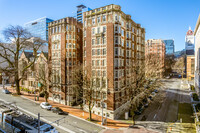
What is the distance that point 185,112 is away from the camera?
38031 mm

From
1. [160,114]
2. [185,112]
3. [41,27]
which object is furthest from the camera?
[41,27]

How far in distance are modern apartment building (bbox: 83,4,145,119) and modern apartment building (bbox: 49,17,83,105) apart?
6295mm

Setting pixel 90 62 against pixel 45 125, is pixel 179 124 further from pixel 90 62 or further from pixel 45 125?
pixel 45 125

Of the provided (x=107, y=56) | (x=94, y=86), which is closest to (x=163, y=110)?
(x=94, y=86)

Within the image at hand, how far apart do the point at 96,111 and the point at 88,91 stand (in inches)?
258

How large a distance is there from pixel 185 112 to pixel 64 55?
38118 mm

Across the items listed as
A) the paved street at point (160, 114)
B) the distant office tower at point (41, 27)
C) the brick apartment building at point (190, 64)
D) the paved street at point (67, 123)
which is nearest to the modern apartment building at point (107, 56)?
the paved street at point (67, 123)

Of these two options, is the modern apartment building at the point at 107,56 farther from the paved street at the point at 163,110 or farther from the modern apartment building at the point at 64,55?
the paved street at the point at 163,110

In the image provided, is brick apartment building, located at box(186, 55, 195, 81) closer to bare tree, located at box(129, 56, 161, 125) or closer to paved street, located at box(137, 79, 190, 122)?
paved street, located at box(137, 79, 190, 122)

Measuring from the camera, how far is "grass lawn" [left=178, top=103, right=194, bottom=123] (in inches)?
1312

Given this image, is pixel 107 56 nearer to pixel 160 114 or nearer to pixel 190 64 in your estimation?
pixel 160 114

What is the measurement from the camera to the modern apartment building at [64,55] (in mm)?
41906

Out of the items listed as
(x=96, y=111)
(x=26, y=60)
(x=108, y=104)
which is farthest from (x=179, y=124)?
(x=26, y=60)

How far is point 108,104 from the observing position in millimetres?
33531
